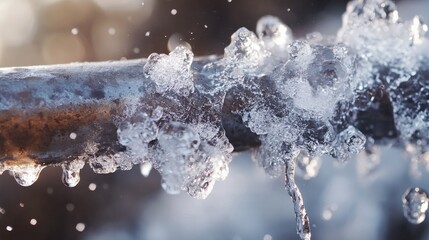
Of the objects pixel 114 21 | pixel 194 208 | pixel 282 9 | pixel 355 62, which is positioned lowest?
pixel 114 21

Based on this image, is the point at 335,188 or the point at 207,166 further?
the point at 335,188

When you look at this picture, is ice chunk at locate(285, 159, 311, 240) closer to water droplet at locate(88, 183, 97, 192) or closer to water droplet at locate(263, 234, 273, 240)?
water droplet at locate(263, 234, 273, 240)

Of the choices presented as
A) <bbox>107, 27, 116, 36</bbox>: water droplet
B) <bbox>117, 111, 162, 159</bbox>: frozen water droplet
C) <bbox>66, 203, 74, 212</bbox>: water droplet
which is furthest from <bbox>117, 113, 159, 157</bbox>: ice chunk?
<bbox>107, 27, 116, 36</bbox>: water droplet

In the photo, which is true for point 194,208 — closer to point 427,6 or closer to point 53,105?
point 427,6

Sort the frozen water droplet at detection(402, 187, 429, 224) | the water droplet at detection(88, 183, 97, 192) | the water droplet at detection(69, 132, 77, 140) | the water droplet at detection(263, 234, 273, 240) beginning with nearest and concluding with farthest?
1. the water droplet at detection(69, 132, 77, 140)
2. the frozen water droplet at detection(402, 187, 429, 224)
3. the water droplet at detection(263, 234, 273, 240)
4. the water droplet at detection(88, 183, 97, 192)

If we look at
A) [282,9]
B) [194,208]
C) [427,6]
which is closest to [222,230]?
[194,208]

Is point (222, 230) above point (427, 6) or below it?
below

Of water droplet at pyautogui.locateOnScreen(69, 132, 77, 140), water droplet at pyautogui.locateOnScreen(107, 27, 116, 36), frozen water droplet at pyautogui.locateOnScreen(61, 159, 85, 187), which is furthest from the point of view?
water droplet at pyautogui.locateOnScreen(107, 27, 116, 36)
